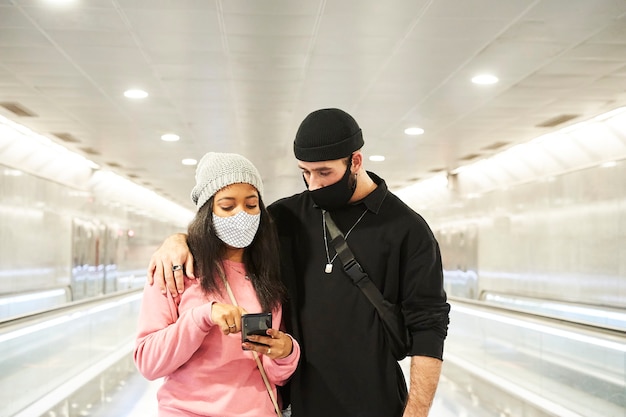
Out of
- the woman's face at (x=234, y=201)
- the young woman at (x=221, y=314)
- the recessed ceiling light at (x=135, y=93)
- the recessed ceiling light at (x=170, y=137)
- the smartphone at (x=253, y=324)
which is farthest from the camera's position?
the recessed ceiling light at (x=170, y=137)

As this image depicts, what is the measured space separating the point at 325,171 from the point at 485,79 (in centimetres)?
647

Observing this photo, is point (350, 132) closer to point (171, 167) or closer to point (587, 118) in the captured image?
point (587, 118)

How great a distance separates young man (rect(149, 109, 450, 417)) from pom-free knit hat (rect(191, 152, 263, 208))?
215 millimetres

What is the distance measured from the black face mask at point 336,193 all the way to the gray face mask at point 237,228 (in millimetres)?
299

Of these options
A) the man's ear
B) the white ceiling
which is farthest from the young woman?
the white ceiling

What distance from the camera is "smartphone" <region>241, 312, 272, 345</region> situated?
233 cm

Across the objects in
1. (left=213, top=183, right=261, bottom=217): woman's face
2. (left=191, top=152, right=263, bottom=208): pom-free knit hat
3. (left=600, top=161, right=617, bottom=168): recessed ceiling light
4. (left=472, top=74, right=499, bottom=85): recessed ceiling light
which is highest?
(left=472, top=74, right=499, bottom=85): recessed ceiling light

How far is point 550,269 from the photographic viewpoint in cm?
1266

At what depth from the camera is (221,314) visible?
2342mm

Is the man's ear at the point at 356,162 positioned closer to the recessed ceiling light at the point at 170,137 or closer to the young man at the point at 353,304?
the young man at the point at 353,304

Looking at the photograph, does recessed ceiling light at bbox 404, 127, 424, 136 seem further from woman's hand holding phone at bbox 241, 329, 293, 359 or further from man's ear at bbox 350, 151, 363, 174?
woman's hand holding phone at bbox 241, 329, 293, 359

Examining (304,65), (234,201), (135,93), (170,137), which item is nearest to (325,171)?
(234,201)

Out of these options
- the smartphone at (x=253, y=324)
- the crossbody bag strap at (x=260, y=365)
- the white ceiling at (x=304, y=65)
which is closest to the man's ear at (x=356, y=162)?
the crossbody bag strap at (x=260, y=365)

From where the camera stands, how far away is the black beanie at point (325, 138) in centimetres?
278
